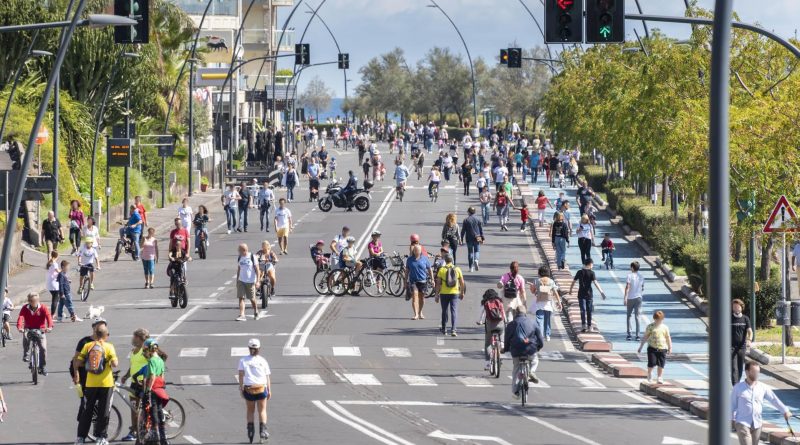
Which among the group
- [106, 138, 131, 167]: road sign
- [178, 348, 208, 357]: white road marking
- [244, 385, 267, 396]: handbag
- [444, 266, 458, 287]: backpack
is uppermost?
[106, 138, 131, 167]: road sign

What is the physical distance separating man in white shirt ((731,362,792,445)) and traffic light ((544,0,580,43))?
219 inches

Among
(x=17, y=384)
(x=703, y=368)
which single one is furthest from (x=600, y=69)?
(x=17, y=384)

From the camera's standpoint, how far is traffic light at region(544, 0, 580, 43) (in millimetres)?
21281

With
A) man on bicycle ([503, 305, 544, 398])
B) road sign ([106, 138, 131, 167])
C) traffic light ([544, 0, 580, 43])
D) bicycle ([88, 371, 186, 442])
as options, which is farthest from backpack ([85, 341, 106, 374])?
road sign ([106, 138, 131, 167])

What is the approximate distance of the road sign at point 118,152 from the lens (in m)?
A: 53.3

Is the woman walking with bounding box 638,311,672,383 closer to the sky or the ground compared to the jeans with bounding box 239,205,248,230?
closer to the ground

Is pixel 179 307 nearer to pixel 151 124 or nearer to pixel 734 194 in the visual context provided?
pixel 734 194

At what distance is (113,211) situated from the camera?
54656 millimetres

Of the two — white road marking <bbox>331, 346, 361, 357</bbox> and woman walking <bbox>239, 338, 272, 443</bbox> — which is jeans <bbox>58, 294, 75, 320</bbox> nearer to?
white road marking <bbox>331, 346, 361, 357</bbox>

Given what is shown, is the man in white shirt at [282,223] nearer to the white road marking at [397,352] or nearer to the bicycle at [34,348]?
the white road marking at [397,352]

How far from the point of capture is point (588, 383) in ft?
83.1

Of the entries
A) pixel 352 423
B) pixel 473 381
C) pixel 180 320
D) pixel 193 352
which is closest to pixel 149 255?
pixel 180 320

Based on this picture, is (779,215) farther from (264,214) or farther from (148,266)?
A: (264,214)

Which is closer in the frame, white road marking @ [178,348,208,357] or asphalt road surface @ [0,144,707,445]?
asphalt road surface @ [0,144,707,445]
